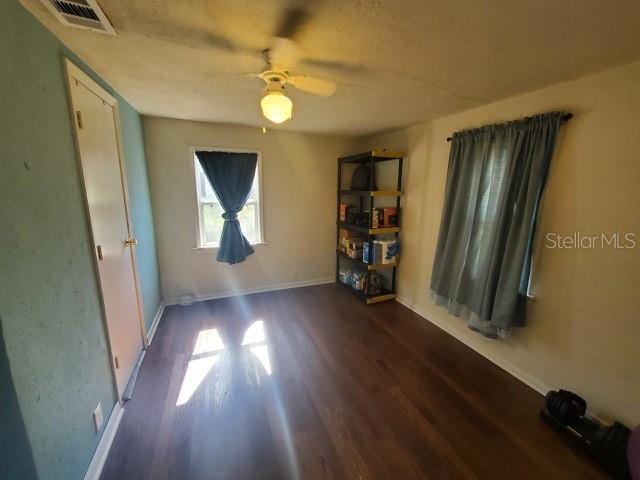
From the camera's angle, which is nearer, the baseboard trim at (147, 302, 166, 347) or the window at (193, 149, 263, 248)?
the baseboard trim at (147, 302, 166, 347)

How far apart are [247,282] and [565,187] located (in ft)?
10.8

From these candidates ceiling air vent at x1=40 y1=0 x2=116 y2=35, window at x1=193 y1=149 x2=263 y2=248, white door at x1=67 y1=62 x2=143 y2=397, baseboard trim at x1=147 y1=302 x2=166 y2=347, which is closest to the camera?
ceiling air vent at x1=40 y1=0 x2=116 y2=35

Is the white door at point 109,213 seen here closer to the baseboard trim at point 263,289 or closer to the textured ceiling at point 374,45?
the textured ceiling at point 374,45

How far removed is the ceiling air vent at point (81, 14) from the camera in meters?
1.00

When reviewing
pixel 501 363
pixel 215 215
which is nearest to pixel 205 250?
pixel 215 215

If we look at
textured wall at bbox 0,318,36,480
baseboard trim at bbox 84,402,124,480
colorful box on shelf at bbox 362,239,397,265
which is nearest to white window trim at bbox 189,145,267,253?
colorful box on shelf at bbox 362,239,397,265

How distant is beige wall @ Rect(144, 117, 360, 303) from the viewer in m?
2.92

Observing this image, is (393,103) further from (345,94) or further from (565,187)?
(565,187)

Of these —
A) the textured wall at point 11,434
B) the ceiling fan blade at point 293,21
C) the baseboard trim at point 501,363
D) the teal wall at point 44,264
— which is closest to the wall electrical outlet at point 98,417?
the teal wall at point 44,264

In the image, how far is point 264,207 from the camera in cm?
341

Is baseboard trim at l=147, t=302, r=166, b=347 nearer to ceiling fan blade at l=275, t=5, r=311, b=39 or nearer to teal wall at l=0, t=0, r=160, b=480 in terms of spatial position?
teal wall at l=0, t=0, r=160, b=480

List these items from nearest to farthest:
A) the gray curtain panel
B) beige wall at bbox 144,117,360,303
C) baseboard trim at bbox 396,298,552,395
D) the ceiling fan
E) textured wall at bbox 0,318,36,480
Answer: textured wall at bbox 0,318,36,480, the ceiling fan, the gray curtain panel, baseboard trim at bbox 396,298,552,395, beige wall at bbox 144,117,360,303

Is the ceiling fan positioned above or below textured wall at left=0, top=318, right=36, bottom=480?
above

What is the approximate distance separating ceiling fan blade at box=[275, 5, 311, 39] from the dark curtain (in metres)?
2.07
